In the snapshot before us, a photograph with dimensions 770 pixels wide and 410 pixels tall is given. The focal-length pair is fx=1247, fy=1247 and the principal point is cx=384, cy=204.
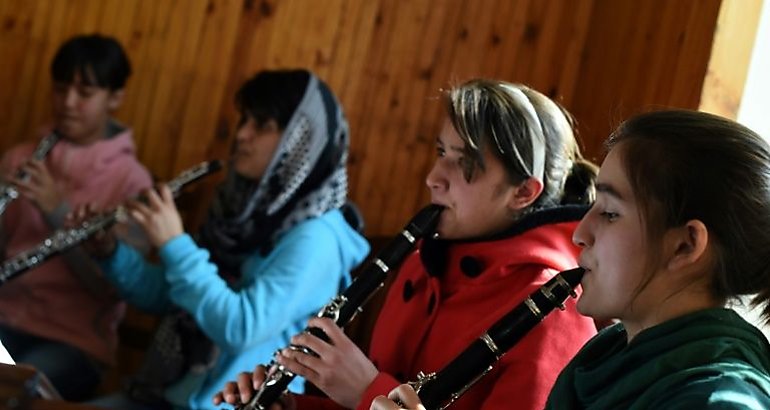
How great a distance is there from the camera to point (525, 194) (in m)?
1.89

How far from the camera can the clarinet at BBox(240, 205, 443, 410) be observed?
1918mm

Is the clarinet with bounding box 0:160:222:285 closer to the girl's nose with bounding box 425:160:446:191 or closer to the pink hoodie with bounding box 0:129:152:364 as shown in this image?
the pink hoodie with bounding box 0:129:152:364

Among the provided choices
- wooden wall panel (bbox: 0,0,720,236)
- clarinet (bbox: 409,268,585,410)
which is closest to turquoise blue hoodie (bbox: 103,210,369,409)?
wooden wall panel (bbox: 0,0,720,236)

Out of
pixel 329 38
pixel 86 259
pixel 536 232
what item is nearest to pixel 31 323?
pixel 86 259

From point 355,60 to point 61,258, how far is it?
0.88m

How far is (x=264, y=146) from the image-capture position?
278 centimetres

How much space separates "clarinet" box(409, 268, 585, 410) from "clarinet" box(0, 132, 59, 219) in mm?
1626

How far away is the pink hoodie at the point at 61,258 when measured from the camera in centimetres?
295

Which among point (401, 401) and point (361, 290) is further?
point (361, 290)

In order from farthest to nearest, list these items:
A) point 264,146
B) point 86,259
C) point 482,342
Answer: point 86,259
point 264,146
point 482,342

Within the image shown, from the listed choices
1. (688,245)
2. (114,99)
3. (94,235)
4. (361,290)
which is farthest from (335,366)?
(114,99)

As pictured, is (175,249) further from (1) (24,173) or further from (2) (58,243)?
(1) (24,173)

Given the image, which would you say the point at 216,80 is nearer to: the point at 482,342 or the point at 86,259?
the point at 86,259

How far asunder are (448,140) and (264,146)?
3.08ft
